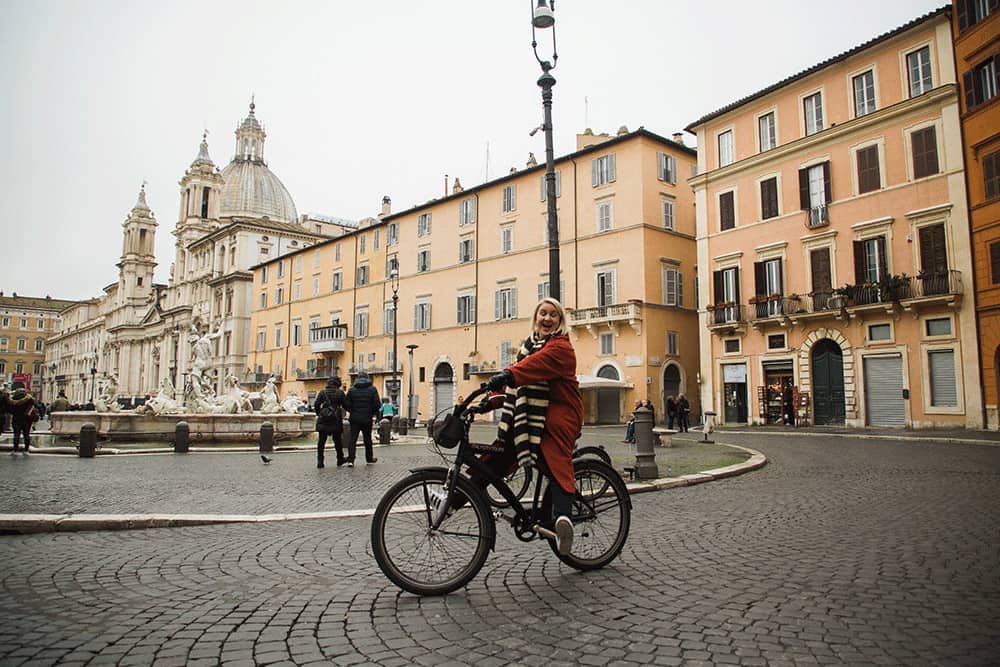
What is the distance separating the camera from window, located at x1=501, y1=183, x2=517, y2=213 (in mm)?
40312

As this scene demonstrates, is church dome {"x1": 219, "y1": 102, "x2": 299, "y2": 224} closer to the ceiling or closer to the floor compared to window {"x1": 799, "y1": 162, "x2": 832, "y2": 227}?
closer to the ceiling

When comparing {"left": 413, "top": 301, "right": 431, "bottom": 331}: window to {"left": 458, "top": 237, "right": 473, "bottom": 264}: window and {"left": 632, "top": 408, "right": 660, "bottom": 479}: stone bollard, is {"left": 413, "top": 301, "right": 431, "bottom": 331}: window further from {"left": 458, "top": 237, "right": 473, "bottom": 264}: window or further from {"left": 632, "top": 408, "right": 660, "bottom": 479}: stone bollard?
{"left": 632, "top": 408, "right": 660, "bottom": 479}: stone bollard

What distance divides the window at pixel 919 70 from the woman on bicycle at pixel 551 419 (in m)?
26.1

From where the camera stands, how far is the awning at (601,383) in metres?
30.8

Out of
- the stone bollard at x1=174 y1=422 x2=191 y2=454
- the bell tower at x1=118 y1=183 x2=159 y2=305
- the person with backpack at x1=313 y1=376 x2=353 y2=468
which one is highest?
the bell tower at x1=118 y1=183 x2=159 y2=305

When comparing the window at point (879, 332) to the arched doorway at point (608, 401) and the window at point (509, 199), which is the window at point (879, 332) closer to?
the arched doorway at point (608, 401)

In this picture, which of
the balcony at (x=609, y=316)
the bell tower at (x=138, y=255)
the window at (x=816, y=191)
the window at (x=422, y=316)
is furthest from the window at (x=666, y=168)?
the bell tower at (x=138, y=255)

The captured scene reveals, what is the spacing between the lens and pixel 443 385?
43.9m

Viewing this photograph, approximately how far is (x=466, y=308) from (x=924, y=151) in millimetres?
26434

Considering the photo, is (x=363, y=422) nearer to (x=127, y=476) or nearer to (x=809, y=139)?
(x=127, y=476)

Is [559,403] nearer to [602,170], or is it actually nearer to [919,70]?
[919,70]

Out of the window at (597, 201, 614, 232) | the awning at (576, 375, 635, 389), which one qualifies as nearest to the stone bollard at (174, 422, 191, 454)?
the awning at (576, 375, 635, 389)

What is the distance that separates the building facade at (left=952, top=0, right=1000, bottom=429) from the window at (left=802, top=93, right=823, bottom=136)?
17.3 feet

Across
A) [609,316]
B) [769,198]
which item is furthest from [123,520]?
[769,198]
